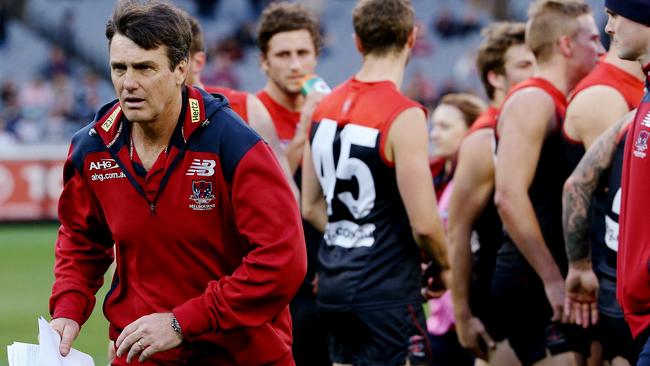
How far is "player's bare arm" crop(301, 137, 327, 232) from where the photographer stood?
20.4ft

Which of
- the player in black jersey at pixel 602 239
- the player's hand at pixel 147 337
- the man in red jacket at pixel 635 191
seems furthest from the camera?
the player in black jersey at pixel 602 239

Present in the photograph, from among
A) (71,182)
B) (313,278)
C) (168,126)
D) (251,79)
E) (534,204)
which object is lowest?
(251,79)

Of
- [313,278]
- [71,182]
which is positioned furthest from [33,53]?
[71,182]

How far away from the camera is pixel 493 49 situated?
6977mm

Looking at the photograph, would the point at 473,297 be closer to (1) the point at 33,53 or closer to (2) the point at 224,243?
(2) the point at 224,243

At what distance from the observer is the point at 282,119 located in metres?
7.11

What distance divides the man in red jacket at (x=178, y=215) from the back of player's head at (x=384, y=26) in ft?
6.04

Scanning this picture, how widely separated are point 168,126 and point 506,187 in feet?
7.60

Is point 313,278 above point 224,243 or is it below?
below

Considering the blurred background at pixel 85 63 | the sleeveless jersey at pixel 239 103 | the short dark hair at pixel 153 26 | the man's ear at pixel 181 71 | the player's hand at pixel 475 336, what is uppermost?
the short dark hair at pixel 153 26

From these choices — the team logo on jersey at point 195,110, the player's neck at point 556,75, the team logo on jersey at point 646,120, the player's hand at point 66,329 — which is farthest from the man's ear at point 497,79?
the player's hand at point 66,329

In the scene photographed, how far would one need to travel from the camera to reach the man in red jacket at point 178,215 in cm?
390

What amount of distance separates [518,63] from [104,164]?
11.3 feet

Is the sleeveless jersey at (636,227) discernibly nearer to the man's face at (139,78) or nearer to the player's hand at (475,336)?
the man's face at (139,78)
